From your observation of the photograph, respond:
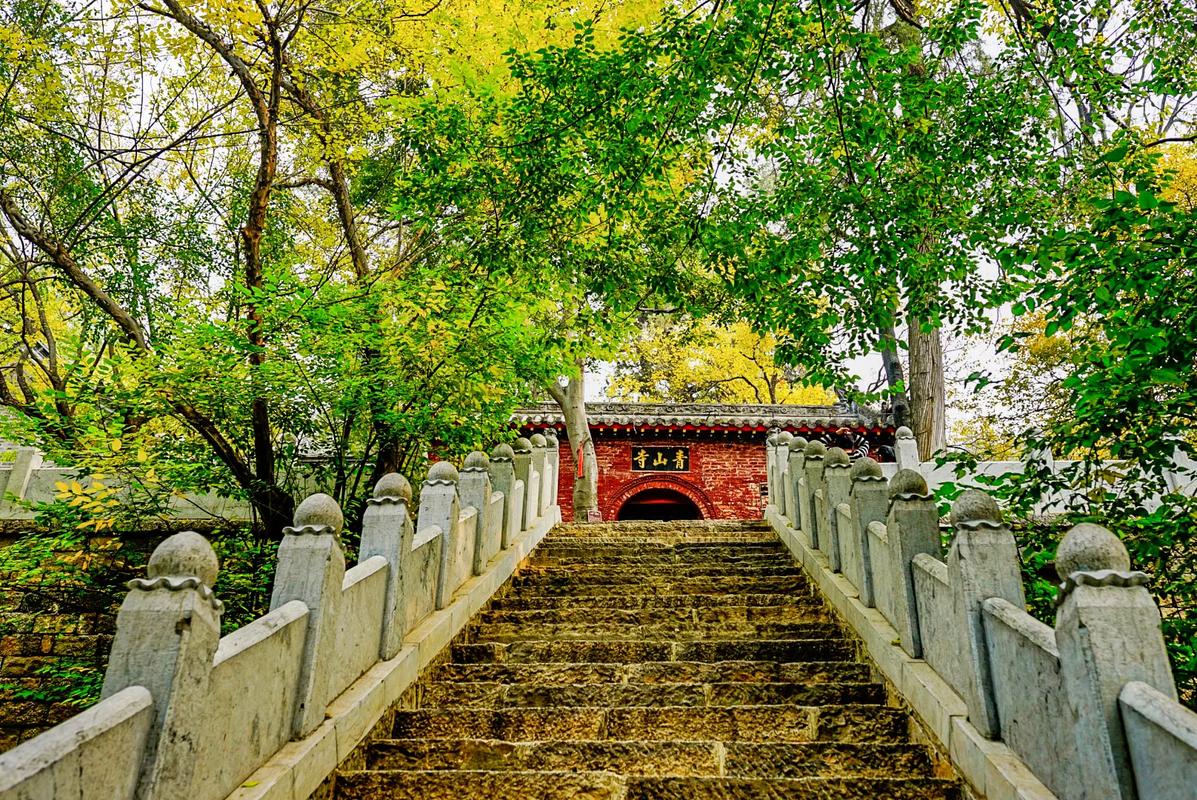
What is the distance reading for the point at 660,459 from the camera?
15.9m

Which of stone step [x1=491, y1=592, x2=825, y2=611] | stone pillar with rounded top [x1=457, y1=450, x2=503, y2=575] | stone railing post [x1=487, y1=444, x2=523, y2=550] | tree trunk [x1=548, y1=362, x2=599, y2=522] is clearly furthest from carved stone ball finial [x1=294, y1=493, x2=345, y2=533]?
tree trunk [x1=548, y1=362, x2=599, y2=522]

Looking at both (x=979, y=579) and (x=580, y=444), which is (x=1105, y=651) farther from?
(x=580, y=444)

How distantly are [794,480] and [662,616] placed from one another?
2.86 meters

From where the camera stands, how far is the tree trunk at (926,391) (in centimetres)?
1205

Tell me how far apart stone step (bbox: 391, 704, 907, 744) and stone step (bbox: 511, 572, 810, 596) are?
2.34 meters

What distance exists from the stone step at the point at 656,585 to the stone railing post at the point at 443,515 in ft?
4.76

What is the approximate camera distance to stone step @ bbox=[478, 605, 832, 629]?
5.71 meters

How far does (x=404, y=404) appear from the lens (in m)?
7.04

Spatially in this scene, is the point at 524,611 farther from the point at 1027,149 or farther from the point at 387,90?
the point at 387,90

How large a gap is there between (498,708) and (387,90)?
8.56m

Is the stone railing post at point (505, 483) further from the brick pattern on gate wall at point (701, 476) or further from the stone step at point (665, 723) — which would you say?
the brick pattern on gate wall at point (701, 476)

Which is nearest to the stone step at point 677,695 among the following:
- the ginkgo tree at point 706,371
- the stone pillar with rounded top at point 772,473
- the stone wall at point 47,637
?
the stone pillar with rounded top at point 772,473

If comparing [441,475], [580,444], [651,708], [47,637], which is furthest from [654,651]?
[580,444]

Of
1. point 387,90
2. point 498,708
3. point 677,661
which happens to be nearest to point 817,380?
point 677,661
